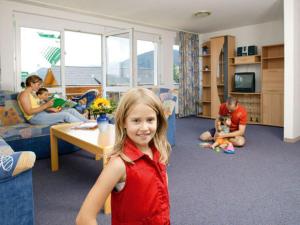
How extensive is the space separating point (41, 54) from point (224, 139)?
349 centimetres

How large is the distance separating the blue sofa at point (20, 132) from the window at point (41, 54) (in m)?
0.97

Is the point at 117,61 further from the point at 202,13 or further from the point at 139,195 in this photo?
the point at 139,195

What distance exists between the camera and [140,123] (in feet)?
2.98

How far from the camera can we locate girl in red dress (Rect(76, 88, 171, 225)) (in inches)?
34.8

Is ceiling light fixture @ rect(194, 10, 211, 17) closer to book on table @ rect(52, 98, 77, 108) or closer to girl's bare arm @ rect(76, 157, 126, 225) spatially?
book on table @ rect(52, 98, 77, 108)

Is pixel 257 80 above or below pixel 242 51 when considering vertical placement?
below

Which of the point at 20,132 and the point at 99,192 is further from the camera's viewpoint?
the point at 20,132

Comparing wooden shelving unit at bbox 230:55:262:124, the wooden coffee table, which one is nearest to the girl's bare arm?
the wooden coffee table

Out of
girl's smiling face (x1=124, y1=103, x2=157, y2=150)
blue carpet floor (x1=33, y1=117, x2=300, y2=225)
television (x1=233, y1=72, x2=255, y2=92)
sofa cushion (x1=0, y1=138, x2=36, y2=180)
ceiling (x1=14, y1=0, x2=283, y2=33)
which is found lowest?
blue carpet floor (x1=33, y1=117, x2=300, y2=225)

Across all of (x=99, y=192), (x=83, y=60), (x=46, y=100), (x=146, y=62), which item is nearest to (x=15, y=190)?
(x=99, y=192)

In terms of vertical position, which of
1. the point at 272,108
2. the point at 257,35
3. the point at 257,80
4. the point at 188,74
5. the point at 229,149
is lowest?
the point at 229,149

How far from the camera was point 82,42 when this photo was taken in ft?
25.4

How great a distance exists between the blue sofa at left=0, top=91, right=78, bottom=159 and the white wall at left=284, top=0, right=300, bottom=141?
10.9ft

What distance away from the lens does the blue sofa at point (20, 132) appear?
328 cm
